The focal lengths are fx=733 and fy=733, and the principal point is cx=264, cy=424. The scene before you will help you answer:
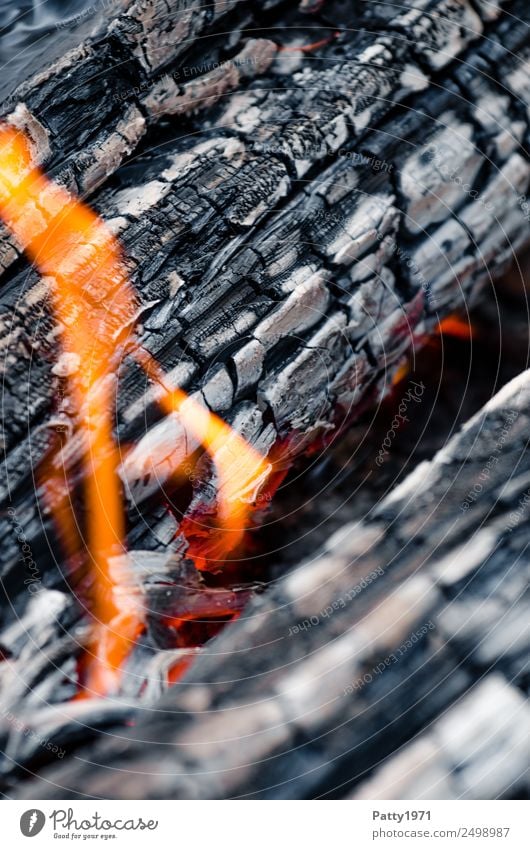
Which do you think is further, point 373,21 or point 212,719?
point 373,21

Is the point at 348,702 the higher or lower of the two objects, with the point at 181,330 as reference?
lower

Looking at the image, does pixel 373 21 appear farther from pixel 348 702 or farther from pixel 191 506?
pixel 348 702

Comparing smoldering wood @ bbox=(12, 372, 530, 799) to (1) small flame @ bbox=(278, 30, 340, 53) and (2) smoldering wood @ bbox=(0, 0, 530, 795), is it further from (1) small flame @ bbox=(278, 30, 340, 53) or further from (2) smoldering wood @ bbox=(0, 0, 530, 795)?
(1) small flame @ bbox=(278, 30, 340, 53)

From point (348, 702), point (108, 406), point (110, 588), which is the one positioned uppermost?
point (108, 406)

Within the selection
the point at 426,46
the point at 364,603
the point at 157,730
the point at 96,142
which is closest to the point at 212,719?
the point at 157,730
